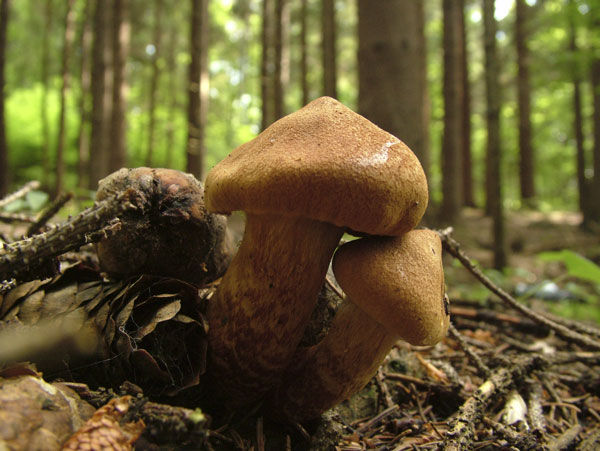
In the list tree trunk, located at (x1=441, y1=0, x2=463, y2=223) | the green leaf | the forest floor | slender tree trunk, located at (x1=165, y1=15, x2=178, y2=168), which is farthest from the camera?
slender tree trunk, located at (x1=165, y1=15, x2=178, y2=168)

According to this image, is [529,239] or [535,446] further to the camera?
[529,239]

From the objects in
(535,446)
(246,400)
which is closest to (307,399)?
(246,400)

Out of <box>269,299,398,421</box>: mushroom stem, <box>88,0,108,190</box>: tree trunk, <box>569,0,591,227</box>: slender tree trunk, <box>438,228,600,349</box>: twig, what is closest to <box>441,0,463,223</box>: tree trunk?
<box>569,0,591,227</box>: slender tree trunk

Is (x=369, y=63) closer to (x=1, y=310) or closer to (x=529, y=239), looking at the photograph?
(x=1, y=310)

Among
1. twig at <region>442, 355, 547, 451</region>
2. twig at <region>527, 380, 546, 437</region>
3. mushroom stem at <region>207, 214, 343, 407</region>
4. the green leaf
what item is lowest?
twig at <region>527, 380, 546, 437</region>

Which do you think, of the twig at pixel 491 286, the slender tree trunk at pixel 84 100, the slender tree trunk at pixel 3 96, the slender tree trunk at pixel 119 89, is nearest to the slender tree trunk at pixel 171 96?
the slender tree trunk at pixel 84 100

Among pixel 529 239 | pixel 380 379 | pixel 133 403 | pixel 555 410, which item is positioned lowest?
pixel 529 239

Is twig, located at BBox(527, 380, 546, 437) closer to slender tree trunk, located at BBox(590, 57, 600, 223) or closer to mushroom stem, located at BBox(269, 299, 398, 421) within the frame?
mushroom stem, located at BBox(269, 299, 398, 421)
